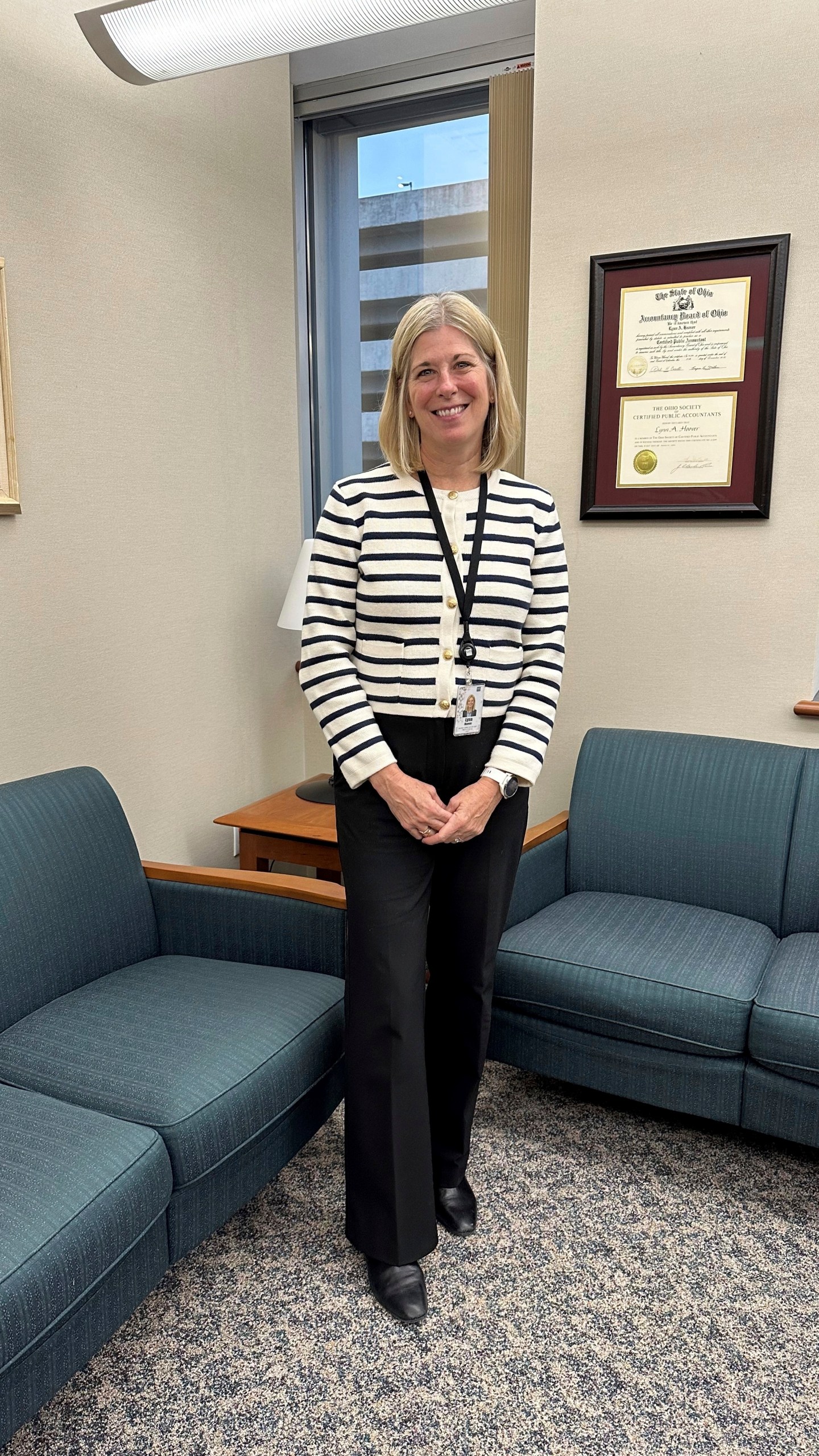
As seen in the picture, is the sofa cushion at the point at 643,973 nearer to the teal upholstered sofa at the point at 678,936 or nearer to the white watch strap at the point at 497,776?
the teal upholstered sofa at the point at 678,936

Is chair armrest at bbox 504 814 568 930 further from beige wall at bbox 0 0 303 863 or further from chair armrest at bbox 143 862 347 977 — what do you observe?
beige wall at bbox 0 0 303 863

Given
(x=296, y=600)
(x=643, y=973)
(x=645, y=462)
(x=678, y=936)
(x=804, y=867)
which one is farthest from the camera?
(x=296, y=600)

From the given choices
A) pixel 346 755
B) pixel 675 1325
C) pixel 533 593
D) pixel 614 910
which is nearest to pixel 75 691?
pixel 346 755

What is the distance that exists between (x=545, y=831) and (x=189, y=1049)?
3.52 feet

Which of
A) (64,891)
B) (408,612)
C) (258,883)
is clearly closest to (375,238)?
(408,612)

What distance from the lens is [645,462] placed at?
247 centimetres

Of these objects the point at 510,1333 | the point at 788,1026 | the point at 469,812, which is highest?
the point at 469,812

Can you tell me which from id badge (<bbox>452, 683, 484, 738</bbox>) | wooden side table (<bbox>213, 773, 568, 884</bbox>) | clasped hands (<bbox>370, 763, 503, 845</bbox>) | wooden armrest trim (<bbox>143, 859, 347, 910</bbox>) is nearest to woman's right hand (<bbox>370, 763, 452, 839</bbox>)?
clasped hands (<bbox>370, 763, 503, 845</bbox>)

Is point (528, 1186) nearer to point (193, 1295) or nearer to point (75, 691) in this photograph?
point (193, 1295)

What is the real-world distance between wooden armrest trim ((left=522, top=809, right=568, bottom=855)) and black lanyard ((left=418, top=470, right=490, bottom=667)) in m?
0.76

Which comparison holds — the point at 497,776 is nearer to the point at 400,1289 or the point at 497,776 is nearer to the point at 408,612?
the point at 408,612

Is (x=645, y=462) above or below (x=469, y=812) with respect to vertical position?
above

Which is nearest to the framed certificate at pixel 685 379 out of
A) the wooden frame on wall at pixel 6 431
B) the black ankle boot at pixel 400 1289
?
the wooden frame on wall at pixel 6 431

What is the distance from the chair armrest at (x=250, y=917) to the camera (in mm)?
1983
